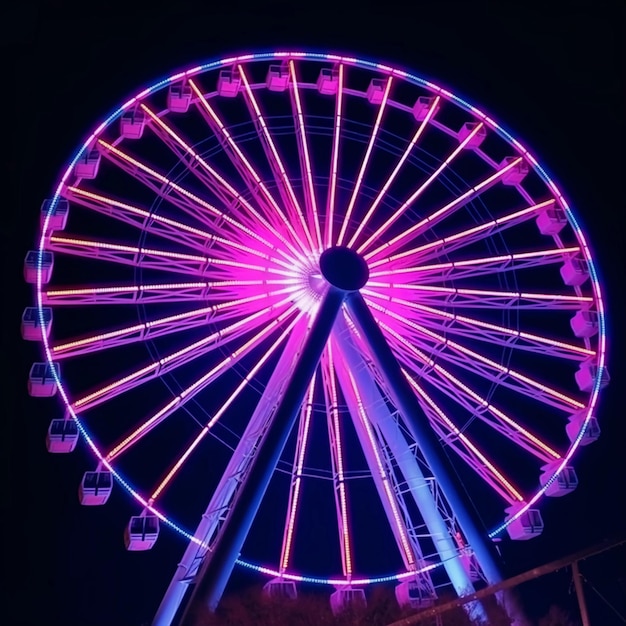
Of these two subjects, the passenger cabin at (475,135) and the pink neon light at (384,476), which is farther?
the passenger cabin at (475,135)

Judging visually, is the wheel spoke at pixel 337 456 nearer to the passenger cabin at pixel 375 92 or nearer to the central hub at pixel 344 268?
the central hub at pixel 344 268

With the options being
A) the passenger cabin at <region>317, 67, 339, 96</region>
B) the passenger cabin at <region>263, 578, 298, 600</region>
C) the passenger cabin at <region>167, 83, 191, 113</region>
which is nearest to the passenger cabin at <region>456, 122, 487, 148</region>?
the passenger cabin at <region>317, 67, 339, 96</region>

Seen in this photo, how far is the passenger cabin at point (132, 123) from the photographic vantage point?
14.5 meters

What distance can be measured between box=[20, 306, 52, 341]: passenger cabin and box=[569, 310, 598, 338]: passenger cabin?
8.82m

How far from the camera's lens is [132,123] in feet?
47.5

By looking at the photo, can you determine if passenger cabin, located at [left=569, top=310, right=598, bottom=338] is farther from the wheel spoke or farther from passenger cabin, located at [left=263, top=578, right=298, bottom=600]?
passenger cabin, located at [left=263, top=578, right=298, bottom=600]

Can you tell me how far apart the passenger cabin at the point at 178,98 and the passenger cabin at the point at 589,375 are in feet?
26.9

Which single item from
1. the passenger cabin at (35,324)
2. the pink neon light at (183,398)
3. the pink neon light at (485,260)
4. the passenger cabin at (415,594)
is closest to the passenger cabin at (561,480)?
the passenger cabin at (415,594)

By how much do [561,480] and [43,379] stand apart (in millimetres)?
8315

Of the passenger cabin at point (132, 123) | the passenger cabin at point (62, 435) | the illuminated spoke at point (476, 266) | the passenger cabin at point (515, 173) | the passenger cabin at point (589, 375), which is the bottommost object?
the passenger cabin at point (62, 435)


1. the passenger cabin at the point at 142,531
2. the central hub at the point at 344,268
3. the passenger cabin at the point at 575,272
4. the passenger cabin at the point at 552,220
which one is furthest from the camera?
the passenger cabin at the point at 552,220

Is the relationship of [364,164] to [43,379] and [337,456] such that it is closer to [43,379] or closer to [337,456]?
[337,456]

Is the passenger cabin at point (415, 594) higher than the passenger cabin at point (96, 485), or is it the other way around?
the passenger cabin at point (96, 485)

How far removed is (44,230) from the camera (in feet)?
43.9
